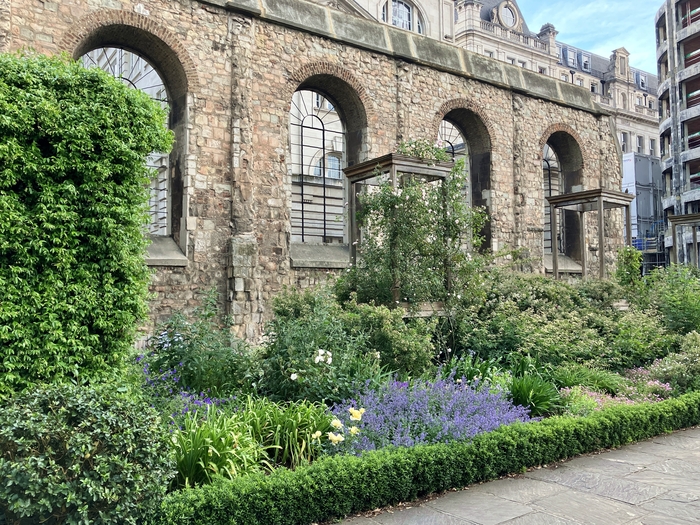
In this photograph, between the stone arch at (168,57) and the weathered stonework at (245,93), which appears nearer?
the stone arch at (168,57)

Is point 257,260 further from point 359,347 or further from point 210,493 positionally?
point 210,493

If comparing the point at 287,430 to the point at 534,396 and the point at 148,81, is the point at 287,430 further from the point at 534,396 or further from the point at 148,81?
the point at 148,81

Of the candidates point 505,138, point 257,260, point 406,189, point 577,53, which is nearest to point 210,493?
point 406,189

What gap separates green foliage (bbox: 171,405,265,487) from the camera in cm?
383

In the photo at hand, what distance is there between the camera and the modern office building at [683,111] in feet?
102

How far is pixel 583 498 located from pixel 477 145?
12924 millimetres

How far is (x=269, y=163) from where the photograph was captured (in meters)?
11.8

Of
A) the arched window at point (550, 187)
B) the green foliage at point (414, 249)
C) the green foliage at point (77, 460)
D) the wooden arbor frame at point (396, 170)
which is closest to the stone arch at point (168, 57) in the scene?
the wooden arbor frame at point (396, 170)

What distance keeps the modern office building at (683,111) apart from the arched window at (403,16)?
13.6m

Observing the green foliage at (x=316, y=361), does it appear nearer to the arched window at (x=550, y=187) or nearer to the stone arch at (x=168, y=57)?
the stone arch at (x=168, y=57)

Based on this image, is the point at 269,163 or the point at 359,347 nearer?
the point at 359,347

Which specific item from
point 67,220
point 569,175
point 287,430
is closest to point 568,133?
point 569,175

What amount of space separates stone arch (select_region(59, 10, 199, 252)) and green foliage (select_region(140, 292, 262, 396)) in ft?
15.9

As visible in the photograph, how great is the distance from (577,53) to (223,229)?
4856 centimetres
